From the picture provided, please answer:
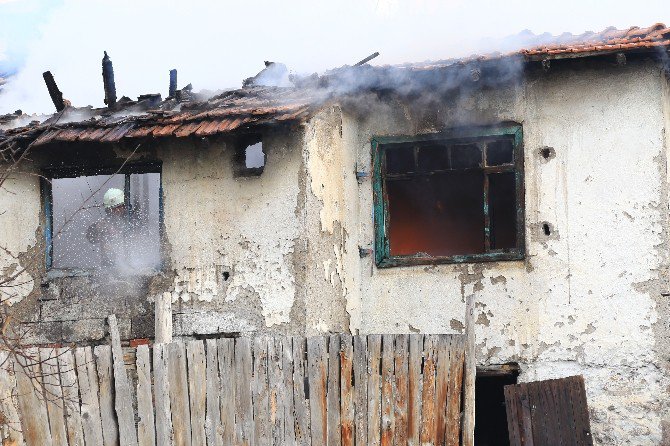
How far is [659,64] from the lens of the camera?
36.1ft

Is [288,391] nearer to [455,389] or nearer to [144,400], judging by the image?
[144,400]

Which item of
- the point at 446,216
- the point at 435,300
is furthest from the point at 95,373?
the point at 446,216

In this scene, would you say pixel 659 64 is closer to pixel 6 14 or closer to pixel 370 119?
pixel 370 119

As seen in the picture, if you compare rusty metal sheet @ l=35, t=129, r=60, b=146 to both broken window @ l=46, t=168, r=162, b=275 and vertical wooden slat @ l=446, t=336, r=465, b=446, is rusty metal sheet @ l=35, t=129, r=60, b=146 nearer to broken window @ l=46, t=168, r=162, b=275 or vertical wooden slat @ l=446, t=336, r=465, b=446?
broken window @ l=46, t=168, r=162, b=275

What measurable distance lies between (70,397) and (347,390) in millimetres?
2212

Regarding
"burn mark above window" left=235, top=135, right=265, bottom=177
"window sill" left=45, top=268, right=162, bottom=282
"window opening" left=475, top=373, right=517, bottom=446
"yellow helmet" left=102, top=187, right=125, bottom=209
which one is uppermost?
"burn mark above window" left=235, top=135, right=265, bottom=177

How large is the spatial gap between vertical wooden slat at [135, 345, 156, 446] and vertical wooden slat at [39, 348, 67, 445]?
23.5 inches

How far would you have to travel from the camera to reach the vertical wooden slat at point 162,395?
27.1 ft

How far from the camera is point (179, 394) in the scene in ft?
27.2

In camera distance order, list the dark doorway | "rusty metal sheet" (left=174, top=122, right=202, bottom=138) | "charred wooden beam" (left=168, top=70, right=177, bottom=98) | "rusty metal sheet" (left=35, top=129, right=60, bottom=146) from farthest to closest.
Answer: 1. the dark doorway
2. "charred wooden beam" (left=168, top=70, right=177, bottom=98)
3. "rusty metal sheet" (left=35, top=129, right=60, bottom=146)
4. "rusty metal sheet" (left=174, top=122, right=202, bottom=138)

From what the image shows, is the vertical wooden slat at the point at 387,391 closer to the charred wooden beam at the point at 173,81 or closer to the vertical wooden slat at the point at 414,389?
the vertical wooden slat at the point at 414,389

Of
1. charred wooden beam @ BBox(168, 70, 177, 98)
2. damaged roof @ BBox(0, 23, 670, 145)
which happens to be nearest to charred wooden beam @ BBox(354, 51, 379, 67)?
damaged roof @ BBox(0, 23, 670, 145)

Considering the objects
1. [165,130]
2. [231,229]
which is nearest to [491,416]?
[231,229]

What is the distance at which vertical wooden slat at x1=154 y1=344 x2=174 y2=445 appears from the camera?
827cm
